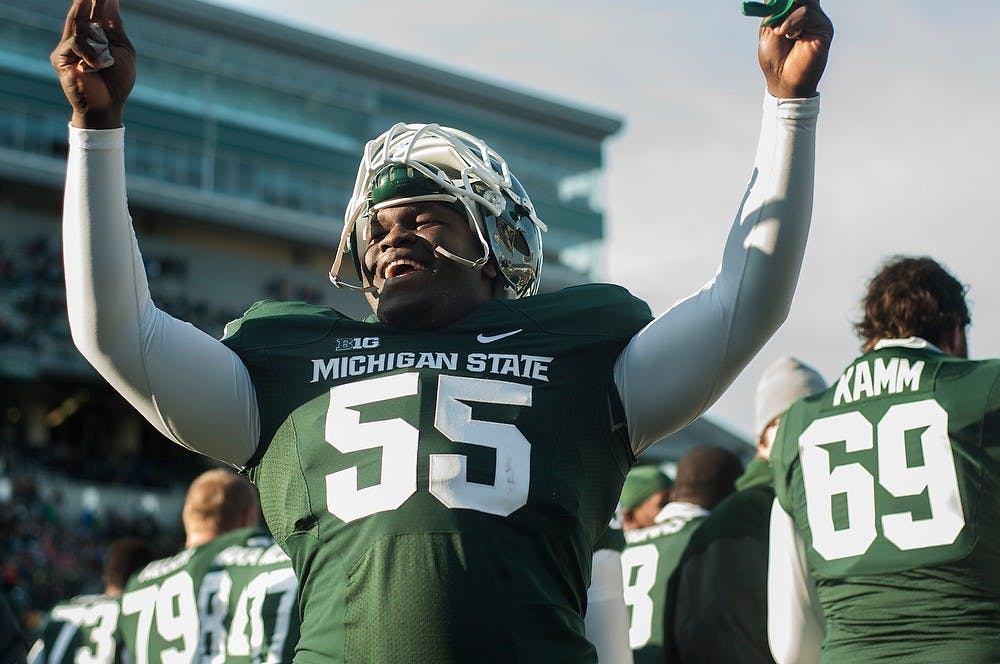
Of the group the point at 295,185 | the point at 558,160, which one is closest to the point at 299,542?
the point at 295,185

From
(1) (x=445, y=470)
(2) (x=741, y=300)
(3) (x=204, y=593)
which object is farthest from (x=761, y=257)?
(3) (x=204, y=593)

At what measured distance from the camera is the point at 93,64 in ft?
6.42

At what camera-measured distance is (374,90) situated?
37.7 m

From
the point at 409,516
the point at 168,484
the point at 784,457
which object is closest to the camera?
the point at 409,516

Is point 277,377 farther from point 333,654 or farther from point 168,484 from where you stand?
point 168,484

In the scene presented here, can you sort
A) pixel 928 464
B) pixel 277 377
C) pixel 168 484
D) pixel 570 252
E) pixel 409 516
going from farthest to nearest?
1. pixel 570 252
2. pixel 168 484
3. pixel 928 464
4. pixel 277 377
5. pixel 409 516

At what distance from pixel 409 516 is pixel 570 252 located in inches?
1526

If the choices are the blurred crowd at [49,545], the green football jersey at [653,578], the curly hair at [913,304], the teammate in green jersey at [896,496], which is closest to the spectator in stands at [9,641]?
the green football jersey at [653,578]

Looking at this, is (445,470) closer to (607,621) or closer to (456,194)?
(456,194)

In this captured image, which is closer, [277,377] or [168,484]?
[277,377]

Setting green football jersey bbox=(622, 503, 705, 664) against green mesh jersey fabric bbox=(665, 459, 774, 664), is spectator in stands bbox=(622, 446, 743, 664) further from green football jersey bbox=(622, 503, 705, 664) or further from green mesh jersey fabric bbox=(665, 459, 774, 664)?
green mesh jersey fabric bbox=(665, 459, 774, 664)

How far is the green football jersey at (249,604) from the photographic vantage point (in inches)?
175

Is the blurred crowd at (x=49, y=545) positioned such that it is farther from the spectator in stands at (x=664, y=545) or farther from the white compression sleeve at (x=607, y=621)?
the white compression sleeve at (x=607, y=621)

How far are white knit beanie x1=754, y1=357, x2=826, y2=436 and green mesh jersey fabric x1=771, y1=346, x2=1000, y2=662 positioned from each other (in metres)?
1.34
